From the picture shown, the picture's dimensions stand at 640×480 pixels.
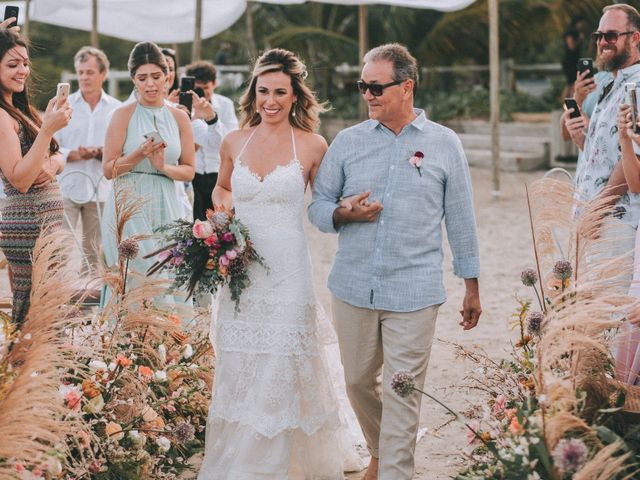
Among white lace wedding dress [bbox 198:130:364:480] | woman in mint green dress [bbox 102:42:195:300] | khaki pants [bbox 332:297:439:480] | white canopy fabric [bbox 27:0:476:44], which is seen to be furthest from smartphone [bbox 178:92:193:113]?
white canopy fabric [bbox 27:0:476:44]

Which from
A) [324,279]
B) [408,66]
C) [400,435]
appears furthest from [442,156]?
[324,279]

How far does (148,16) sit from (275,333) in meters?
13.9

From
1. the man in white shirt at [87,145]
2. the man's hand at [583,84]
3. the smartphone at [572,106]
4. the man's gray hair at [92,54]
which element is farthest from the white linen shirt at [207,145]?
the smartphone at [572,106]

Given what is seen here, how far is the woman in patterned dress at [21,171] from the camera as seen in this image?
4840 millimetres

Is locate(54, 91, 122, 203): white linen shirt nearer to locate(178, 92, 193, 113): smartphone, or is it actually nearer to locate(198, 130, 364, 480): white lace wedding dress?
locate(178, 92, 193, 113): smartphone

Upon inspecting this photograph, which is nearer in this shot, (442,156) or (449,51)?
(442,156)

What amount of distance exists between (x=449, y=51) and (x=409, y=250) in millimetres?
19237

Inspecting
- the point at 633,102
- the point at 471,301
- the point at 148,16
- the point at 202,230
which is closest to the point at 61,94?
the point at 202,230

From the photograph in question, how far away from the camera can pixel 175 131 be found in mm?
6219

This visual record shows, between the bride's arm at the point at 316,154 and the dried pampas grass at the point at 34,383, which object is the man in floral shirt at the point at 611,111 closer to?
the bride's arm at the point at 316,154

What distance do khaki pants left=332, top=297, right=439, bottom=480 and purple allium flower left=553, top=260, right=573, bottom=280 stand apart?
1.97ft

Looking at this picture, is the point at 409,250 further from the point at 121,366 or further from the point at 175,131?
the point at 175,131

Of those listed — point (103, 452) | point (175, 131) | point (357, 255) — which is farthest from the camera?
point (175, 131)

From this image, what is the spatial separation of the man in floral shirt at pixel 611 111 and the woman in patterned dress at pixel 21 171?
264 cm
